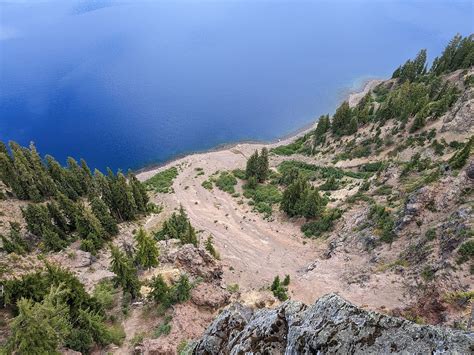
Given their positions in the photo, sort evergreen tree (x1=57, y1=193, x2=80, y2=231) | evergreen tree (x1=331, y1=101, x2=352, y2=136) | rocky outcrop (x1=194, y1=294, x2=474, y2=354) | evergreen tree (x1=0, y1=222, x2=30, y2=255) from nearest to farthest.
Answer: rocky outcrop (x1=194, y1=294, x2=474, y2=354) → evergreen tree (x1=0, y1=222, x2=30, y2=255) → evergreen tree (x1=57, y1=193, x2=80, y2=231) → evergreen tree (x1=331, y1=101, x2=352, y2=136)

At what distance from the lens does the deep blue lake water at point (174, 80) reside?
330ft

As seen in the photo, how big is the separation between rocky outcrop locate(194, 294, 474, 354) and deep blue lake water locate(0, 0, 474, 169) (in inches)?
3301

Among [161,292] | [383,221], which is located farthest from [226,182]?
[161,292]

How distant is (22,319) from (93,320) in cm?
563

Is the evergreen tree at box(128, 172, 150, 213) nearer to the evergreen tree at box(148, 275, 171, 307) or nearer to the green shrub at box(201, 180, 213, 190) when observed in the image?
the green shrub at box(201, 180, 213, 190)

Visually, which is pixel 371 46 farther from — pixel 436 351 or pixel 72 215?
pixel 436 351

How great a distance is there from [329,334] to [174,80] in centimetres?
13651

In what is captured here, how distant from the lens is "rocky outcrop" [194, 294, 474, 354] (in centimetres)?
868

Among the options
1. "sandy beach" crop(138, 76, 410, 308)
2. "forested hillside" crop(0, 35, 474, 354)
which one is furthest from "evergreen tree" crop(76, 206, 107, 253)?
"sandy beach" crop(138, 76, 410, 308)

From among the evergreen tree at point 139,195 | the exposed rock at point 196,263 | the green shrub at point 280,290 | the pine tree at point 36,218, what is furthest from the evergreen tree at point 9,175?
the green shrub at point 280,290

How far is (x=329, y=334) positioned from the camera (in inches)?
401

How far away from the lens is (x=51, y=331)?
1742 cm

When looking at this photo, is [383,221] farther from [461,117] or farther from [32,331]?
[32,331]

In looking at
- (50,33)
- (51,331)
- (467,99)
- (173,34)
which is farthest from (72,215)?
(50,33)
